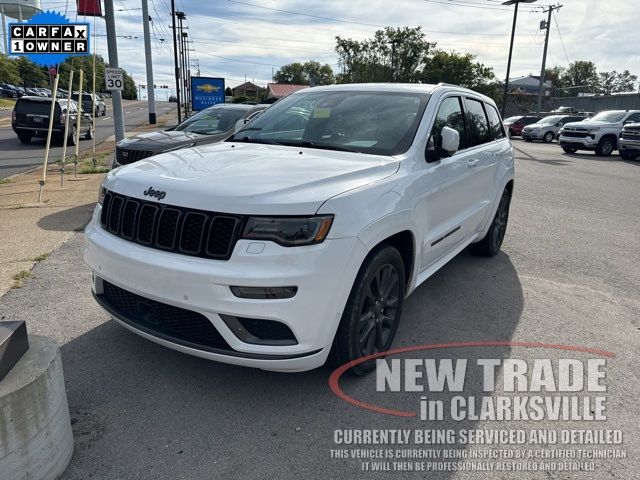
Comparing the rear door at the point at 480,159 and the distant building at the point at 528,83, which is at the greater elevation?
the distant building at the point at 528,83

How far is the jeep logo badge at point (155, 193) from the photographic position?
287 centimetres

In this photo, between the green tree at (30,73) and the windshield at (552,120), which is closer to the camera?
the windshield at (552,120)

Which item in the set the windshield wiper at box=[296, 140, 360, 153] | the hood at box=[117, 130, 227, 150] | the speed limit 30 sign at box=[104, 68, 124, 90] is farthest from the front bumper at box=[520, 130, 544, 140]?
the windshield wiper at box=[296, 140, 360, 153]

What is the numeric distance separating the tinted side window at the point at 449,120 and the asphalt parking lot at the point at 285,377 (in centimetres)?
147

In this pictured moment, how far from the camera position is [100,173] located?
12102mm

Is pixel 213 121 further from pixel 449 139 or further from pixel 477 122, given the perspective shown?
pixel 449 139

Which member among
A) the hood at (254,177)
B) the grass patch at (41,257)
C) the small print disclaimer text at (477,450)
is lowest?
the small print disclaimer text at (477,450)

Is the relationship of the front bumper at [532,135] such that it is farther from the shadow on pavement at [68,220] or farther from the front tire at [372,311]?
the front tire at [372,311]

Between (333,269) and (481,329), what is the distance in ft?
6.45

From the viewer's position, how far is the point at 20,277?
4.82 meters

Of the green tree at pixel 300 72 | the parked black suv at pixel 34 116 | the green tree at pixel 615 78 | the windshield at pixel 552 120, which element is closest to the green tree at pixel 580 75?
the green tree at pixel 615 78

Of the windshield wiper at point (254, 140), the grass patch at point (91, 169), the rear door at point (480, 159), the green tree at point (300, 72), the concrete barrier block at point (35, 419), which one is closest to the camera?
the concrete barrier block at point (35, 419)

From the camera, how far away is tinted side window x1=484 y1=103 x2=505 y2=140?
5641 mm

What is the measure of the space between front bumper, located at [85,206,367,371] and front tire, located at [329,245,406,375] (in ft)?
0.44
